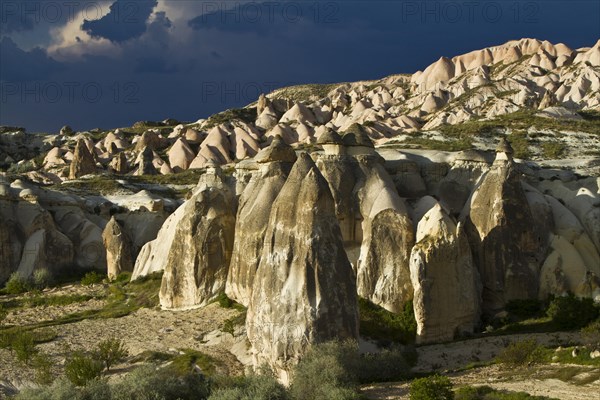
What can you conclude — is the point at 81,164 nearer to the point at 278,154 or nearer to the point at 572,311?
the point at 278,154

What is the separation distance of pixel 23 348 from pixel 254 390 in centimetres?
881

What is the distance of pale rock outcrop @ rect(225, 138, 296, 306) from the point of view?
2342cm

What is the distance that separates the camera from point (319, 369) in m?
15.1

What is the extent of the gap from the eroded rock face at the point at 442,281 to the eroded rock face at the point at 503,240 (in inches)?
62.4

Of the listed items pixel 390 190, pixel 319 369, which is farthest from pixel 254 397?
pixel 390 190

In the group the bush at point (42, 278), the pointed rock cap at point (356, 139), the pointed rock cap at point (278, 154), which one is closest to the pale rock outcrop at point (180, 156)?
the bush at point (42, 278)

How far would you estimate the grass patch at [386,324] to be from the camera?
2052 centimetres

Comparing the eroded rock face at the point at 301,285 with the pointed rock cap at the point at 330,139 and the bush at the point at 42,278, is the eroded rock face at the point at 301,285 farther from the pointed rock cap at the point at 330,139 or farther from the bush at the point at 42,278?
the bush at the point at 42,278

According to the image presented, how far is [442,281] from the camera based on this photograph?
21.6m

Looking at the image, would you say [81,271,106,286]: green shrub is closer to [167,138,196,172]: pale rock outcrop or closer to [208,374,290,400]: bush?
[208,374,290,400]: bush

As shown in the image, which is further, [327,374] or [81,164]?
[81,164]

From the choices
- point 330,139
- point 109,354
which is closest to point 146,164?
point 330,139

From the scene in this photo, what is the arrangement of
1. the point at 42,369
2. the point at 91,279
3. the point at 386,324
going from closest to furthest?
the point at 42,369, the point at 386,324, the point at 91,279

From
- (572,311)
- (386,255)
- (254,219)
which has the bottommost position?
(572,311)
